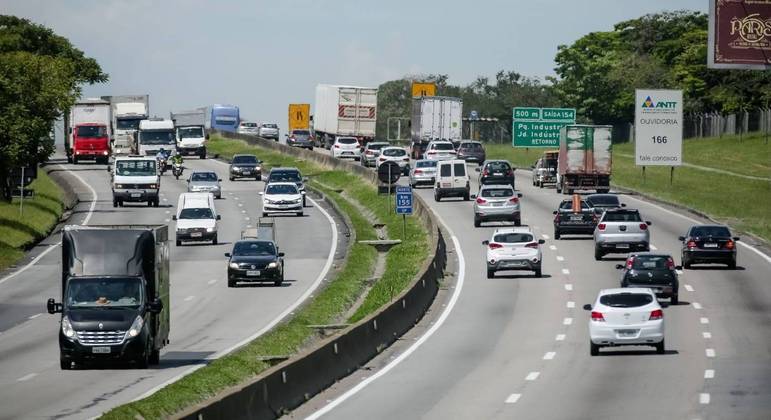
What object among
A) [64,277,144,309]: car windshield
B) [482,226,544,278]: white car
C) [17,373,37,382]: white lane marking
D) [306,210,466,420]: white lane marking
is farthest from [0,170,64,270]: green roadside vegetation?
[17,373,37,382]: white lane marking

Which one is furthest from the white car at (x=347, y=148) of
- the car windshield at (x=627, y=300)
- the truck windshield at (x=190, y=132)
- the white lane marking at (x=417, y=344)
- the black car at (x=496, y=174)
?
the car windshield at (x=627, y=300)

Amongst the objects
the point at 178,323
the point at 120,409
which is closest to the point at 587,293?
the point at 178,323

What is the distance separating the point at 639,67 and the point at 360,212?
3133 inches

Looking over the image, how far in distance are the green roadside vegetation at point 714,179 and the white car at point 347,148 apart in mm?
10452

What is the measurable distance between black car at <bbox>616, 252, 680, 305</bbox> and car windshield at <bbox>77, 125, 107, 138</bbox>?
6880 cm

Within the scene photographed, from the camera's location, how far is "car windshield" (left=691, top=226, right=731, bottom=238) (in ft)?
171

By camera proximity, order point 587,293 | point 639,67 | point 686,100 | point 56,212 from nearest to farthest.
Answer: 1. point 587,293
2. point 56,212
3. point 686,100
4. point 639,67

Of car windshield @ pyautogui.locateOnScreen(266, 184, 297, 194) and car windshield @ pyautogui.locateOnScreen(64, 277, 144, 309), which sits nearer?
car windshield @ pyautogui.locateOnScreen(64, 277, 144, 309)

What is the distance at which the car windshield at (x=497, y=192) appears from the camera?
65.0 meters

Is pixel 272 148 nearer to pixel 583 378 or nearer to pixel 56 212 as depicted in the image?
pixel 56 212

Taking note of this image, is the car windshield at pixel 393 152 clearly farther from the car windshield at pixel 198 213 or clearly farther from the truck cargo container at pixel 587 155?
the car windshield at pixel 198 213

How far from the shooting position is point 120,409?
21.5 meters

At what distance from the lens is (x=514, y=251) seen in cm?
5103

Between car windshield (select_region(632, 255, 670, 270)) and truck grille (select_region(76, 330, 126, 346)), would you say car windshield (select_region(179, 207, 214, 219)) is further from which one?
truck grille (select_region(76, 330, 126, 346))
